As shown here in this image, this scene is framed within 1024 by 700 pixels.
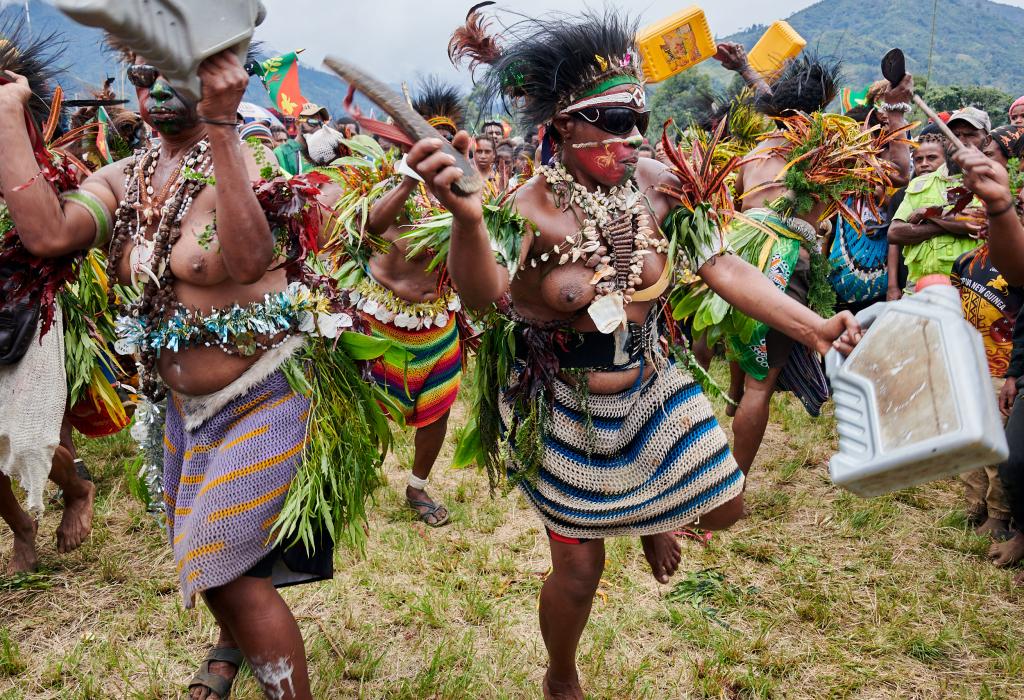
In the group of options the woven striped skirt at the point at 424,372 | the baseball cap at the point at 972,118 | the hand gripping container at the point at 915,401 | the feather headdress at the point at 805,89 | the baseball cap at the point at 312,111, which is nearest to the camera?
the hand gripping container at the point at 915,401

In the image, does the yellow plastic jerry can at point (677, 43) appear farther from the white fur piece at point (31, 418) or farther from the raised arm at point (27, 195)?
the raised arm at point (27, 195)

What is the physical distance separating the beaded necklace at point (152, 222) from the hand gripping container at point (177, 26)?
459 mm

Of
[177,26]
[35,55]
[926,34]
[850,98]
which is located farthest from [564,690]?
[926,34]

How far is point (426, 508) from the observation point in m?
4.47

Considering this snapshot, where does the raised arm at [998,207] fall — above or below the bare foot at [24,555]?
above

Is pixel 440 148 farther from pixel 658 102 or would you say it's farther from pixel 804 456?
pixel 658 102

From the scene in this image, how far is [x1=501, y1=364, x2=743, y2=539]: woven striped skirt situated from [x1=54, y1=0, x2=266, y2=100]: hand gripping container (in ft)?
4.85

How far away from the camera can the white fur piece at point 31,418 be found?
3465mm

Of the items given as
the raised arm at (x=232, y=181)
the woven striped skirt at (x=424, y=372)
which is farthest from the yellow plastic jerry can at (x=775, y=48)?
the raised arm at (x=232, y=181)

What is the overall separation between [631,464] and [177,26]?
1.91 meters

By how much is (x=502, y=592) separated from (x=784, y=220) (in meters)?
2.42

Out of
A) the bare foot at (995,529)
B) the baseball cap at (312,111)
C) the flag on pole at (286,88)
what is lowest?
the bare foot at (995,529)

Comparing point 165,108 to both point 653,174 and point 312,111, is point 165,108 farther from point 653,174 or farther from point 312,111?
point 312,111

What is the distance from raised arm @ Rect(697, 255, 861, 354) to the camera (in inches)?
82.7
